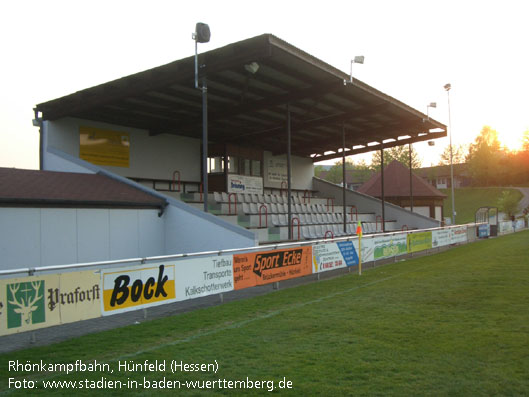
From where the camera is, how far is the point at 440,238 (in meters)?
22.9

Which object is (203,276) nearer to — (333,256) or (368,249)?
(333,256)

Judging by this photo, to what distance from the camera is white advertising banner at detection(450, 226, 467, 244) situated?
24905mm

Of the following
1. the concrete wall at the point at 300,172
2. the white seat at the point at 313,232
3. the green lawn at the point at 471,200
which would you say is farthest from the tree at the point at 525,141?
the white seat at the point at 313,232

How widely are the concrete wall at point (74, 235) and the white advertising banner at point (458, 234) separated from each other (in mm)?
16360

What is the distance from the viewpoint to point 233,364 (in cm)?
546

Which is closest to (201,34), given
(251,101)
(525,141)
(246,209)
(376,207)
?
(251,101)

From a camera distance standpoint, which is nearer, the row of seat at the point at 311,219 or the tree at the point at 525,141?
the row of seat at the point at 311,219

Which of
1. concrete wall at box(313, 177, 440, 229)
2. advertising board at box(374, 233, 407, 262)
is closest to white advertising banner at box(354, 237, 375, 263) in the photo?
advertising board at box(374, 233, 407, 262)

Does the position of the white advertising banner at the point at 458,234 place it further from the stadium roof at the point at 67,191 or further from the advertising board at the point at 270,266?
the stadium roof at the point at 67,191

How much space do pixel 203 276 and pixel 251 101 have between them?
1041 centimetres

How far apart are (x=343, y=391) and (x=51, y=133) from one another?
17.5 meters

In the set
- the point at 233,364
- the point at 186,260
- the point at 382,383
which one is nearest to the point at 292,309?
the point at 186,260

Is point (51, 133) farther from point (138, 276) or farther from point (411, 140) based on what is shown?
point (411, 140)

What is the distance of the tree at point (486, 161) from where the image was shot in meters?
90.8
